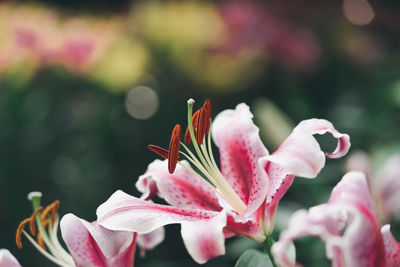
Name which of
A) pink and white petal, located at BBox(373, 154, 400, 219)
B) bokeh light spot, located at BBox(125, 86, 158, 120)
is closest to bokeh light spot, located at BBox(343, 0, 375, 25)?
bokeh light spot, located at BBox(125, 86, 158, 120)

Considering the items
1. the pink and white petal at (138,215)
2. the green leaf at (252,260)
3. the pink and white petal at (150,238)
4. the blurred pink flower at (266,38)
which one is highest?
the blurred pink flower at (266,38)

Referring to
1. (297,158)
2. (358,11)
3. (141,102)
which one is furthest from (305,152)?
(358,11)

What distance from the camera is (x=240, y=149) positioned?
0.40 m

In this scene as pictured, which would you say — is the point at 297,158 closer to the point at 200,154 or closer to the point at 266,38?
the point at 200,154

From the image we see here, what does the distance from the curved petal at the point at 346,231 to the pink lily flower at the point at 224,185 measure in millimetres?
30

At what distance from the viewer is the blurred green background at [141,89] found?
3.66ft

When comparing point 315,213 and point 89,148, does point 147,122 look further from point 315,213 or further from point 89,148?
point 315,213

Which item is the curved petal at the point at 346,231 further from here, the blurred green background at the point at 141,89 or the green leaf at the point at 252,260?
the blurred green background at the point at 141,89

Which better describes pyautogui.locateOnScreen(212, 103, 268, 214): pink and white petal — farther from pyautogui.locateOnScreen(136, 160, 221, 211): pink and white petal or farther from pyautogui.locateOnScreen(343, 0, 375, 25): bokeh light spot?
pyautogui.locateOnScreen(343, 0, 375, 25): bokeh light spot

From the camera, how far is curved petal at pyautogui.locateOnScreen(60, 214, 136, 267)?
34cm

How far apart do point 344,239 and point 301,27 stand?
126 centimetres

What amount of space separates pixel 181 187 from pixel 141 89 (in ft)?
2.94

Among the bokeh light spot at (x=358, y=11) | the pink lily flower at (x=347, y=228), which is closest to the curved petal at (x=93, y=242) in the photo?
the pink lily flower at (x=347, y=228)

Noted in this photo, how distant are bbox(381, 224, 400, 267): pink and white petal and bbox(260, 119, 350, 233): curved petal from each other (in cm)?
5
